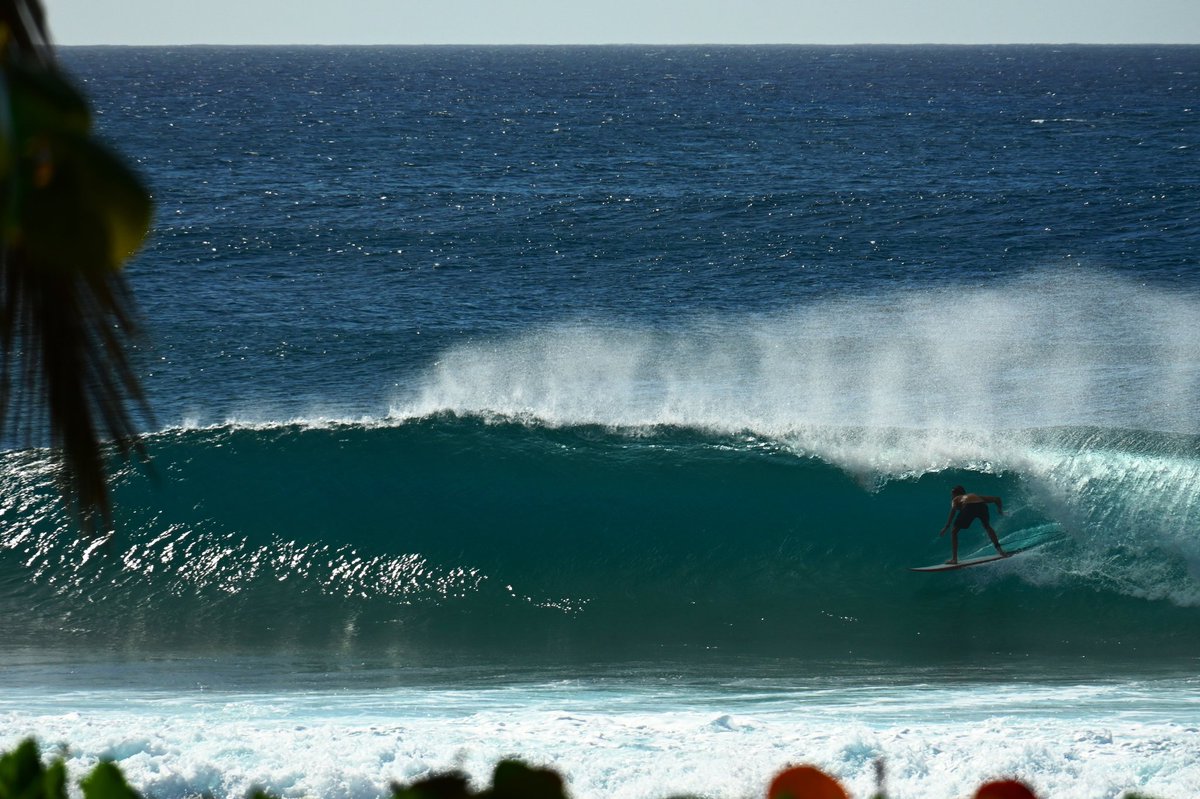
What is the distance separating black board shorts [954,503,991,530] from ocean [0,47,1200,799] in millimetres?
500

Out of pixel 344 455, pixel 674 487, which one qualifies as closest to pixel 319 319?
pixel 344 455

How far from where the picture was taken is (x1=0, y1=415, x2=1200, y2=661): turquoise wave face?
12.0 metres

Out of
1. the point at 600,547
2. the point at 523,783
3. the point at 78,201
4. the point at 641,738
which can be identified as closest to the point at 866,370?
the point at 600,547

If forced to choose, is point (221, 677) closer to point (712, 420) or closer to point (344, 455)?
point (344, 455)

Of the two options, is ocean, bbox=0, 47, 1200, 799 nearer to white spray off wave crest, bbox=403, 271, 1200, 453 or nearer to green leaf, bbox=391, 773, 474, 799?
white spray off wave crest, bbox=403, 271, 1200, 453

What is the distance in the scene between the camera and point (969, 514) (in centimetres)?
1271

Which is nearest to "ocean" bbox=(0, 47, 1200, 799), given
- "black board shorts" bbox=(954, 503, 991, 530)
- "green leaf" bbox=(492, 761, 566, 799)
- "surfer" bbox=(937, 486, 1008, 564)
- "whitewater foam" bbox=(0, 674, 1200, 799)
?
"whitewater foam" bbox=(0, 674, 1200, 799)

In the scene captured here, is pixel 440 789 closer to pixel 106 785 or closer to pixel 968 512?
pixel 106 785

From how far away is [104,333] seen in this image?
1684 millimetres

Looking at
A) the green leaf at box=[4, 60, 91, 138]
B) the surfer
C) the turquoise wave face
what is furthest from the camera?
the surfer

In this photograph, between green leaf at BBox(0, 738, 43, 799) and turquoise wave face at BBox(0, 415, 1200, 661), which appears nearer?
green leaf at BBox(0, 738, 43, 799)

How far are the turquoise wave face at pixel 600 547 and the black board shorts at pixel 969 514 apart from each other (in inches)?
19.4

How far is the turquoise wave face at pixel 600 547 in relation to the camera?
12.0 m

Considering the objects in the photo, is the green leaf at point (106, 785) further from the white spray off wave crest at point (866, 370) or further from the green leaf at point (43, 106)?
the white spray off wave crest at point (866, 370)
